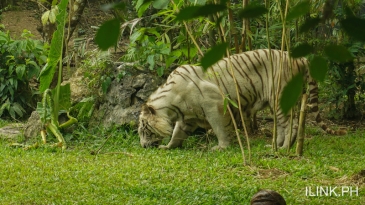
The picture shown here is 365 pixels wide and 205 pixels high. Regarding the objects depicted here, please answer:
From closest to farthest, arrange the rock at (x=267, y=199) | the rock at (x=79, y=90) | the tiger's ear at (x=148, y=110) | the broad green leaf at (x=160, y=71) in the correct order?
the rock at (x=267, y=199), the tiger's ear at (x=148, y=110), the broad green leaf at (x=160, y=71), the rock at (x=79, y=90)

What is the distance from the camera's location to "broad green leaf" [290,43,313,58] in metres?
0.86

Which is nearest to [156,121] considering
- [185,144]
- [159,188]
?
[185,144]

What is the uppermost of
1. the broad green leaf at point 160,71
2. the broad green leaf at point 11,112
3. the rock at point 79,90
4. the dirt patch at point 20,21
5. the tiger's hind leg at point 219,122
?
the dirt patch at point 20,21

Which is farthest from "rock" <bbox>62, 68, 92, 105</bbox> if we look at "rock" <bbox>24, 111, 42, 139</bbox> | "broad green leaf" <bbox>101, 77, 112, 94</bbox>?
"rock" <bbox>24, 111, 42, 139</bbox>

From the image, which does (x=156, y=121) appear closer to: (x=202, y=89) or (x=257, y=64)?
(x=202, y=89)

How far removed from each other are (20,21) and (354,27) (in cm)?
1506

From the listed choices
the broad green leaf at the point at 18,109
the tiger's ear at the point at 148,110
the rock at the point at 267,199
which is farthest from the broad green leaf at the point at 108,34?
the broad green leaf at the point at 18,109

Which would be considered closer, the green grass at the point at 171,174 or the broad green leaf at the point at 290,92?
the broad green leaf at the point at 290,92

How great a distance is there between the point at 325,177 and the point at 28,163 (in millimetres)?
2738

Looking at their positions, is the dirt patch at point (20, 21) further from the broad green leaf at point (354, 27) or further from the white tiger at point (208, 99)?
the broad green leaf at point (354, 27)

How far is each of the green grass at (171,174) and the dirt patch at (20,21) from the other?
28.6 feet

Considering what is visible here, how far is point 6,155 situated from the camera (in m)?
5.89

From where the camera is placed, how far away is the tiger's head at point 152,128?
6.48 m

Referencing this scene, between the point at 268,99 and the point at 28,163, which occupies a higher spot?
the point at 268,99
